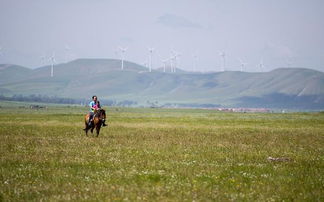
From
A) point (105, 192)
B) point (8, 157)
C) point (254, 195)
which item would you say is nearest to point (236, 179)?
point (254, 195)

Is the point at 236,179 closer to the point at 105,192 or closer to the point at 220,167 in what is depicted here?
the point at 220,167

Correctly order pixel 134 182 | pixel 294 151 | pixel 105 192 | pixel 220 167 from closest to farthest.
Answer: pixel 105 192 → pixel 134 182 → pixel 220 167 → pixel 294 151

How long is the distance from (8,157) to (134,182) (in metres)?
9.06

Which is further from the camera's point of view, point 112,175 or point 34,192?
point 112,175

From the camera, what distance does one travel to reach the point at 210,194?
14.6 meters

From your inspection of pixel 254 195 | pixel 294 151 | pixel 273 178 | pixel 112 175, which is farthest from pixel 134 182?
pixel 294 151

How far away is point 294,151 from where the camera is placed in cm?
2859

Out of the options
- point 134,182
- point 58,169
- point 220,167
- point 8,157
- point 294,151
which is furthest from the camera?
point 294,151

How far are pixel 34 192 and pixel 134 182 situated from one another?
342 cm

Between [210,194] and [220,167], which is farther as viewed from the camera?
[220,167]

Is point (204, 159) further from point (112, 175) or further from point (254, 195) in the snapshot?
point (254, 195)

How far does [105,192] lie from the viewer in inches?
576

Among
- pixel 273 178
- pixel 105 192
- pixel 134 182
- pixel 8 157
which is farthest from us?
pixel 8 157

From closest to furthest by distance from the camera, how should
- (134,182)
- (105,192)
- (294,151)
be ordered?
(105,192) → (134,182) → (294,151)
